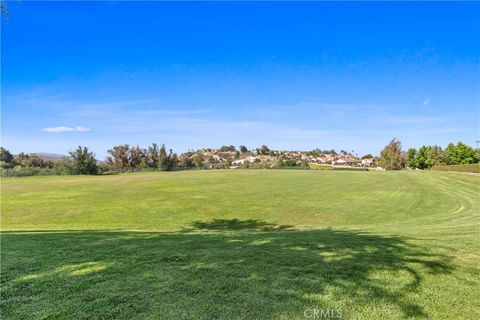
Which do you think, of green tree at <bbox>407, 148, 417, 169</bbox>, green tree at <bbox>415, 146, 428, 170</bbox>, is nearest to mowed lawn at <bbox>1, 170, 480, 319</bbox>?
green tree at <bbox>415, 146, 428, 170</bbox>

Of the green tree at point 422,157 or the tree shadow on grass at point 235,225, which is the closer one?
the tree shadow on grass at point 235,225

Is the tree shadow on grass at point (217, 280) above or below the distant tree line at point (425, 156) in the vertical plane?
below

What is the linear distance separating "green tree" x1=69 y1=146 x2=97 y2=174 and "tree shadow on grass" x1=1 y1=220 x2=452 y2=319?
184 ft

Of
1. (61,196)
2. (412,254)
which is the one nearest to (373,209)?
(412,254)

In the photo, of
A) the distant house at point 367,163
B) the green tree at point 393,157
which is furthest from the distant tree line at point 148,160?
the distant house at point 367,163

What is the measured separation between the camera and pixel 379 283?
13.3 feet

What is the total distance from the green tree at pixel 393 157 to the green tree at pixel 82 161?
93.6m

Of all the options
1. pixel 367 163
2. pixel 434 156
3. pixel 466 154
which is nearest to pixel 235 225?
pixel 466 154

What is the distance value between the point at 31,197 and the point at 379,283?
26236mm

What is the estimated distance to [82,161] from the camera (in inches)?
2234

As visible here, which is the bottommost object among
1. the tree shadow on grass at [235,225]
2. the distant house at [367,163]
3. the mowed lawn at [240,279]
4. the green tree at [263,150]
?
the tree shadow on grass at [235,225]

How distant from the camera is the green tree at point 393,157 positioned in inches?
4122

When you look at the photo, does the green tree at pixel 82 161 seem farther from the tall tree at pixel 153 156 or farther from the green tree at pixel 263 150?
the green tree at pixel 263 150

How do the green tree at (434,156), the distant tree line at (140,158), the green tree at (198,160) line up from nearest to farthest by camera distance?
the distant tree line at (140,158)
the green tree at (198,160)
the green tree at (434,156)
